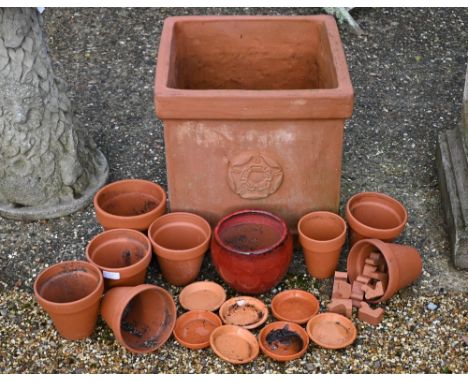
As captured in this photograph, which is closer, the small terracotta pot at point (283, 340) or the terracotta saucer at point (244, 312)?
the small terracotta pot at point (283, 340)

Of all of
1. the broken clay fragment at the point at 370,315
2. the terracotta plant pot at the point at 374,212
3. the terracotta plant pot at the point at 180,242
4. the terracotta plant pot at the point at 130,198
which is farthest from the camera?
the terracotta plant pot at the point at 130,198

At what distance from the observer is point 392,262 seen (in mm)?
3156

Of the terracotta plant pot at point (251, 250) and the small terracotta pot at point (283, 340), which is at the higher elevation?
the terracotta plant pot at point (251, 250)

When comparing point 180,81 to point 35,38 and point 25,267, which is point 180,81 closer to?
point 35,38

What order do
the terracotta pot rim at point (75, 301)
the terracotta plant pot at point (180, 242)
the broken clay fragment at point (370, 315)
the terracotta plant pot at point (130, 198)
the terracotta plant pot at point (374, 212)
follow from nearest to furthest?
1. the terracotta pot rim at point (75, 301)
2. the broken clay fragment at point (370, 315)
3. the terracotta plant pot at point (180, 242)
4. the terracotta plant pot at point (374, 212)
5. the terracotta plant pot at point (130, 198)

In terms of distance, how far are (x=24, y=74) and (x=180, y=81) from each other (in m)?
0.76

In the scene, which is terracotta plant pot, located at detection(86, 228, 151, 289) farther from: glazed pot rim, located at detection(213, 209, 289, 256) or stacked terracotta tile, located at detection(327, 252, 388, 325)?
stacked terracotta tile, located at detection(327, 252, 388, 325)

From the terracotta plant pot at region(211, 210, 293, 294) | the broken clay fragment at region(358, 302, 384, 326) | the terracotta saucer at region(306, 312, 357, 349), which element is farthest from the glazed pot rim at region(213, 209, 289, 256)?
the broken clay fragment at region(358, 302, 384, 326)

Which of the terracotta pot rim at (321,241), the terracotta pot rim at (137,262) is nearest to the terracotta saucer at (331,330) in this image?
the terracotta pot rim at (321,241)

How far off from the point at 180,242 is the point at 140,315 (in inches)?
16.5

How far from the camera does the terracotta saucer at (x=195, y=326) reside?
3.08 metres

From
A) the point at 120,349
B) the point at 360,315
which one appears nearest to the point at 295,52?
the point at 360,315

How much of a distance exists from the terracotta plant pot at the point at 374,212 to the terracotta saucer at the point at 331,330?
43 centimetres

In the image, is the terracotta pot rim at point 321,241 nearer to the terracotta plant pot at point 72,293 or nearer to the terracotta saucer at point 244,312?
the terracotta saucer at point 244,312
